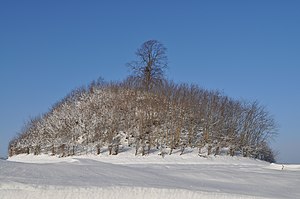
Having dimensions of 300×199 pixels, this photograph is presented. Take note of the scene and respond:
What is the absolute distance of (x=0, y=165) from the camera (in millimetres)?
8078

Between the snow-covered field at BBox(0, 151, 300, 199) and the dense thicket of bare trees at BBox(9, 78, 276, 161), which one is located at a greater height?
the dense thicket of bare trees at BBox(9, 78, 276, 161)

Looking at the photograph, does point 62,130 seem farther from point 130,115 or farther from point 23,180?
point 23,180

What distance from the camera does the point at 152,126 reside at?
40656 millimetres

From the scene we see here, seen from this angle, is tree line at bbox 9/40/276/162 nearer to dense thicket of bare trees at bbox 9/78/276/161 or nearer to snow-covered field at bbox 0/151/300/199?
dense thicket of bare trees at bbox 9/78/276/161

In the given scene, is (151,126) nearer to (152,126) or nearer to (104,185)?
(152,126)

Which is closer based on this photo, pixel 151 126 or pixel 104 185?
pixel 104 185

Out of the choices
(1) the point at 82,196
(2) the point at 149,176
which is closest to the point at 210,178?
(2) the point at 149,176

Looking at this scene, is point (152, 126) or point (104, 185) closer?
point (104, 185)

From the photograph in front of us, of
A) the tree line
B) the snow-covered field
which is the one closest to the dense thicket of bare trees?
the tree line

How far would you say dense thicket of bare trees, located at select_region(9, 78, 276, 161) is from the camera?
126 feet

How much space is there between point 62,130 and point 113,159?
10.3m

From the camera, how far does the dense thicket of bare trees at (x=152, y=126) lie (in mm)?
38500

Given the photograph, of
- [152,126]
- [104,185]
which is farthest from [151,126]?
[104,185]

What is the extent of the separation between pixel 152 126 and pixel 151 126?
0.10 metres
